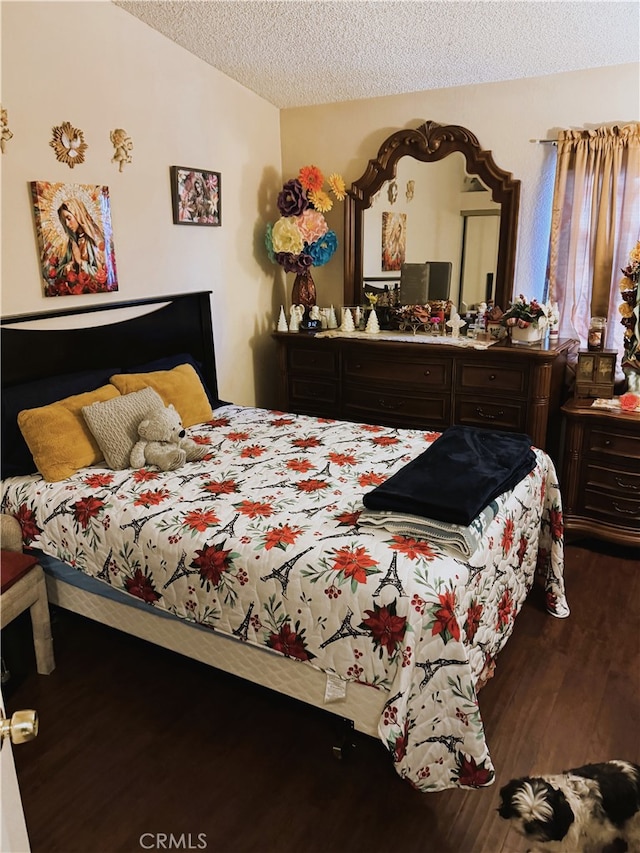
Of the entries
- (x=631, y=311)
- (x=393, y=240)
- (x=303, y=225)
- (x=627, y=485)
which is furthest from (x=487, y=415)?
(x=303, y=225)

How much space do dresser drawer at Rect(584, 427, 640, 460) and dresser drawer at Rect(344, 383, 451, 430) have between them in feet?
2.48

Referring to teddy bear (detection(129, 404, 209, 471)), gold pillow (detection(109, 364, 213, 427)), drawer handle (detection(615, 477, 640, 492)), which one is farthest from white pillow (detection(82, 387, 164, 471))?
drawer handle (detection(615, 477, 640, 492))

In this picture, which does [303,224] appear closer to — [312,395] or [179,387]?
[312,395]

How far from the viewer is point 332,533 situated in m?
1.88

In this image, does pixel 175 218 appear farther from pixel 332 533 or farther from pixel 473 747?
→ pixel 473 747

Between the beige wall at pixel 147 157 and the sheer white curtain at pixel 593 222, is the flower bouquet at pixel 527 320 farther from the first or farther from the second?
the beige wall at pixel 147 157

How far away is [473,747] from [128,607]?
1.22 metres

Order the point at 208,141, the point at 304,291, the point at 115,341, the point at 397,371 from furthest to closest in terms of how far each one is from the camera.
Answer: the point at 304,291
the point at 397,371
the point at 208,141
the point at 115,341

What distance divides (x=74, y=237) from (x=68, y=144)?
37 cm

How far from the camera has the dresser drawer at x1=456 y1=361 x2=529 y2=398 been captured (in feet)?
10.5

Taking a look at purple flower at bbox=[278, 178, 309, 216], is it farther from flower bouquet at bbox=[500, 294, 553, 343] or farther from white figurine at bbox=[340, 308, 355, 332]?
flower bouquet at bbox=[500, 294, 553, 343]

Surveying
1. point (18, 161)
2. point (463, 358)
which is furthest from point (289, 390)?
point (18, 161)

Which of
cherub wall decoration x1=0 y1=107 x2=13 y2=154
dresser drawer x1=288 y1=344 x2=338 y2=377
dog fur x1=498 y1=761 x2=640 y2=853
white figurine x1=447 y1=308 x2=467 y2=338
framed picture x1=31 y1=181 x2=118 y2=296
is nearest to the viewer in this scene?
dog fur x1=498 y1=761 x2=640 y2=853

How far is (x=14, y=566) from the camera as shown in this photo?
6.88 ft
